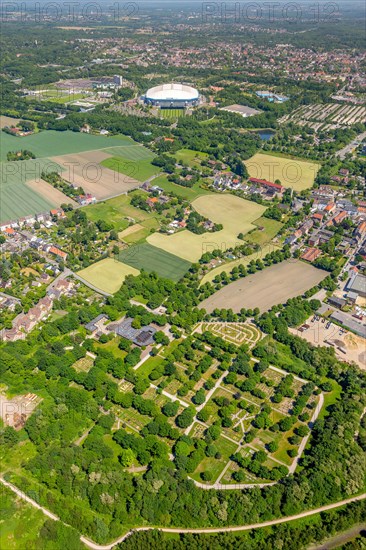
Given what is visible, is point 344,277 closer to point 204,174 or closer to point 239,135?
point 204,174

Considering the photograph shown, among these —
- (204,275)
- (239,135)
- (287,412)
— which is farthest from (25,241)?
(239,135)

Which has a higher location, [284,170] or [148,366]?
[284,170]

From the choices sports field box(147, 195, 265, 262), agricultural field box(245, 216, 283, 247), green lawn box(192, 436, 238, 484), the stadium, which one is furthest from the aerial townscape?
the stadium

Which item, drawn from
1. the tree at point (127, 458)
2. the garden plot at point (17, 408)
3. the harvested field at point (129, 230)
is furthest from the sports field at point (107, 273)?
the tree at point (127, 458)

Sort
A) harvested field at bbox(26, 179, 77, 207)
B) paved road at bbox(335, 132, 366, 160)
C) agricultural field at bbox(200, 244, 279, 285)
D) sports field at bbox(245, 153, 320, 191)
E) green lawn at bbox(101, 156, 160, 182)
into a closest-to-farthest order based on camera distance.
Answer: agricultural field at bbox(200, 244, 279, 285) < harvested field at bbox(26, 179, 77, 207) < sports field at bbox(245, 153, 320, 191) < green lawn at bbox(101, 156, 160, 182) < paved road at bbox(335, 132, 366, 160)

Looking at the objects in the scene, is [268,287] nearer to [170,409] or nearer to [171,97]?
[170,409]

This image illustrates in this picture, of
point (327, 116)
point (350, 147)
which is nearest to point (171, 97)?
point (327, 116)

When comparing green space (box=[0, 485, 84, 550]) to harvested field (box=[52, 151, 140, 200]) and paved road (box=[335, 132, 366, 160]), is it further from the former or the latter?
paved road (box=[335, 132, 366, 160])

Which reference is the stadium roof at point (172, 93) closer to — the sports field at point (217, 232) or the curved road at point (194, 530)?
the sports field at point (217, 232)
